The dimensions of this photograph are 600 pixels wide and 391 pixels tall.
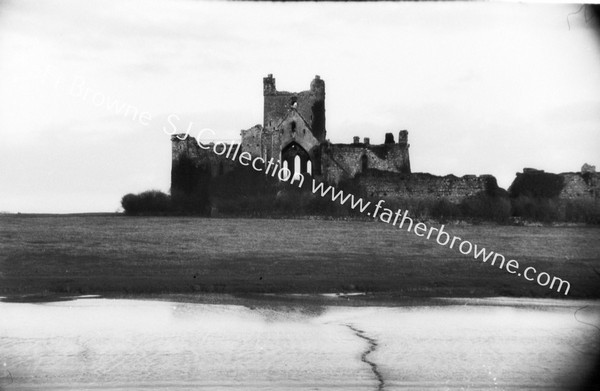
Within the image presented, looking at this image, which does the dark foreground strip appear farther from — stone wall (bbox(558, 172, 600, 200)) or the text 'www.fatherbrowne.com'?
stone wall (bbox(558, 172, 600, 200))

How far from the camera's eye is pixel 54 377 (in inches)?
246

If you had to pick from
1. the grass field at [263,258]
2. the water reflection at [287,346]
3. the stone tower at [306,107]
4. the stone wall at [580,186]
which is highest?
the stone tower at [306,107]

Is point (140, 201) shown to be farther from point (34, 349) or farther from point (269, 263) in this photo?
point (34, 349)

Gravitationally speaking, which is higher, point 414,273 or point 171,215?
point 171,215

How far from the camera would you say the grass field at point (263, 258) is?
11.6m

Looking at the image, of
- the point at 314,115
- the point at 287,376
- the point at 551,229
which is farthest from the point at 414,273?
the point at 314,115

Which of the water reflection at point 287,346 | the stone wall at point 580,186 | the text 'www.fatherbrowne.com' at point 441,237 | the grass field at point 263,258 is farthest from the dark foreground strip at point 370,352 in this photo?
the stone wall at point 580,186

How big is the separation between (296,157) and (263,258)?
26.3 ft

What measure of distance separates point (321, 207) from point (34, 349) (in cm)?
813

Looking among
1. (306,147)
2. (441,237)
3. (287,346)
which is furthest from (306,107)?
(287,346)

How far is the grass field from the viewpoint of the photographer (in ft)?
38.1

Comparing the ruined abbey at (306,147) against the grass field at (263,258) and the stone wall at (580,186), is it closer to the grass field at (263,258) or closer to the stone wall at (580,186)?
the grass field at (263,258)

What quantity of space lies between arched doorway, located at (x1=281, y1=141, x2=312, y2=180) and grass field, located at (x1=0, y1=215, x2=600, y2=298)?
5129mm

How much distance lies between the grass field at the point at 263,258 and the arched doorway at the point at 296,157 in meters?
5.13
